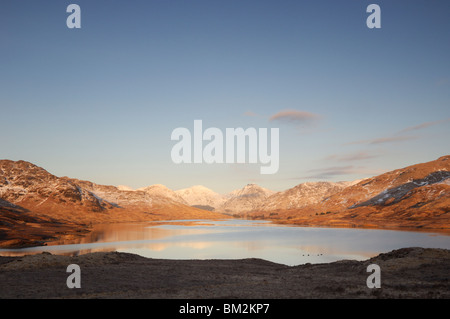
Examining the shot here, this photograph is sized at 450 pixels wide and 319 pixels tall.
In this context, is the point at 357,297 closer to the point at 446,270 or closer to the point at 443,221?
the point at 446,270

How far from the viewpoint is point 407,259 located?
1545 inches

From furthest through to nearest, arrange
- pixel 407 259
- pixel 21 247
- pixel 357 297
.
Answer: pixel 21 247, pixel 407 259, pixel 357 297

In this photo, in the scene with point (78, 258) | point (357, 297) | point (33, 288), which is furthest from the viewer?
point (78, 258)

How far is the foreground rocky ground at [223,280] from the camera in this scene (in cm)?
2541

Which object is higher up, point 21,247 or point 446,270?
point 446,270

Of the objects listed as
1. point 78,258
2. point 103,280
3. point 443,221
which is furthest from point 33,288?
point 443,221

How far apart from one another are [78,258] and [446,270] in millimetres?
40588

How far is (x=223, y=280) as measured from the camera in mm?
33469

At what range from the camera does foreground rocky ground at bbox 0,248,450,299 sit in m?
25.4
